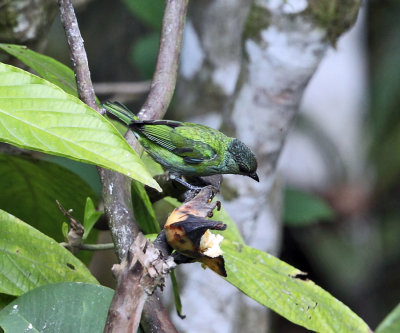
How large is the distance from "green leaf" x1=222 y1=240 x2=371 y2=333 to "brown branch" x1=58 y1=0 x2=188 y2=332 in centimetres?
26

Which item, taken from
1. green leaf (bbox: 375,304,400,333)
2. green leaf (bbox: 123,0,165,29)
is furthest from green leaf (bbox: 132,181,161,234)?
green leaf (bbox: 123,0,165,29)

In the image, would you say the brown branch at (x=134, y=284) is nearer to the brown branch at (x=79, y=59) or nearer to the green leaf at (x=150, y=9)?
the brown branch at (x=79, y=59)

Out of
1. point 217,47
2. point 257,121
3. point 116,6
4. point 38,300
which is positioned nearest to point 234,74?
point 217,47

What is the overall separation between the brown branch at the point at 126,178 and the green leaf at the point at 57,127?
0.62ft

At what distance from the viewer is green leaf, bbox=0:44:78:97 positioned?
167 cm

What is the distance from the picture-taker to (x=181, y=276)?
3.15 metres

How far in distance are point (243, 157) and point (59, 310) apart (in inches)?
53.2

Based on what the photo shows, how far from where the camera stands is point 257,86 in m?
2.94

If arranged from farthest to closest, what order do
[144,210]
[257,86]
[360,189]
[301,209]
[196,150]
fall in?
[360,189] < [301,209] < [257,86] < [196,150] < [144,210]

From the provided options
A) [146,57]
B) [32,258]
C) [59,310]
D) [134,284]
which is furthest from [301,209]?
[134,284]

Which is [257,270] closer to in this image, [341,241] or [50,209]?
[50,209]

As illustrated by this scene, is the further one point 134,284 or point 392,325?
point 392,325

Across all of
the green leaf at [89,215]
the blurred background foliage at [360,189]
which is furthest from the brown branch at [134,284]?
the blurred background foliage at [360,189]

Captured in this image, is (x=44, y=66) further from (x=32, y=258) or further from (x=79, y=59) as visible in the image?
(x=32, y=258)
